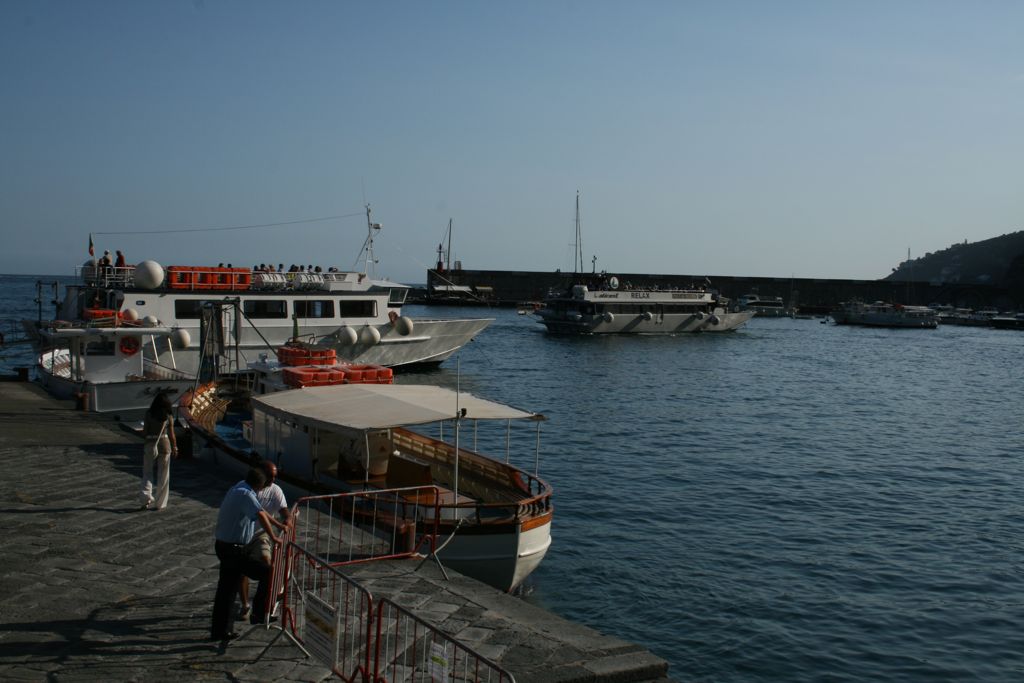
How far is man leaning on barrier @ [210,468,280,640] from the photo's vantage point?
8344mm

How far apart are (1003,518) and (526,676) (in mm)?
17634

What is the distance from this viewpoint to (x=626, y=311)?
85000mm

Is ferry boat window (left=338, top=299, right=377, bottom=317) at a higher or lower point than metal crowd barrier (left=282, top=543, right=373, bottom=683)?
higher

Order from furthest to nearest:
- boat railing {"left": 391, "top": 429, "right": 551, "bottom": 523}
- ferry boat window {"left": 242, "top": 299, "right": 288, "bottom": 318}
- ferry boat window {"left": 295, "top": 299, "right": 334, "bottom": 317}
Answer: ferry boat window {"left": 295, "top": 299, "right": 334, "bottom": 317}
ferry boat window {"left": 242, "top": 299, "right": 288, "bottom": 318}
boat railing {"left": 391, "top": 429, "right": 551, "bottom": 523}

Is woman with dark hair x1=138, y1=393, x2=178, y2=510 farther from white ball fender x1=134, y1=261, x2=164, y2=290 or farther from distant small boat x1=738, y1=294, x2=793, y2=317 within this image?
distant small boat x1=738, y1=294, x2=793, y2=317

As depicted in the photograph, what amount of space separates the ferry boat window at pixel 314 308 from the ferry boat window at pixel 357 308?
0.52 m

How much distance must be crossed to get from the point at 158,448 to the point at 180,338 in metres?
25.0

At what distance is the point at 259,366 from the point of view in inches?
974

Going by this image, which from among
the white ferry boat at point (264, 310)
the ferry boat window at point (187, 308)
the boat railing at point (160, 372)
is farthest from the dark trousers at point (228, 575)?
the ferry boat window at point (187, 308)

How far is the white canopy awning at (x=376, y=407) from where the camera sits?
45.4 feet

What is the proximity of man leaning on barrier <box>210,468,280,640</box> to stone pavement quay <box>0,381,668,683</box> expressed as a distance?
0.29m

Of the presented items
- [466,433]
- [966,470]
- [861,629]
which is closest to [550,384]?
[466,433]

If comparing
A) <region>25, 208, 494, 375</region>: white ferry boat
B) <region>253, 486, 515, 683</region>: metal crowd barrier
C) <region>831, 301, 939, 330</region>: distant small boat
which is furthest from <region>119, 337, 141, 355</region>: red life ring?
<region>831, 301, 939, 330</region>: distant small boat

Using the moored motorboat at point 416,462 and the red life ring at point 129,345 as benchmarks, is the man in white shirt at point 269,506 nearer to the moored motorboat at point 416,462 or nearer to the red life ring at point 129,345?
the moored motorboat at point 416,462
